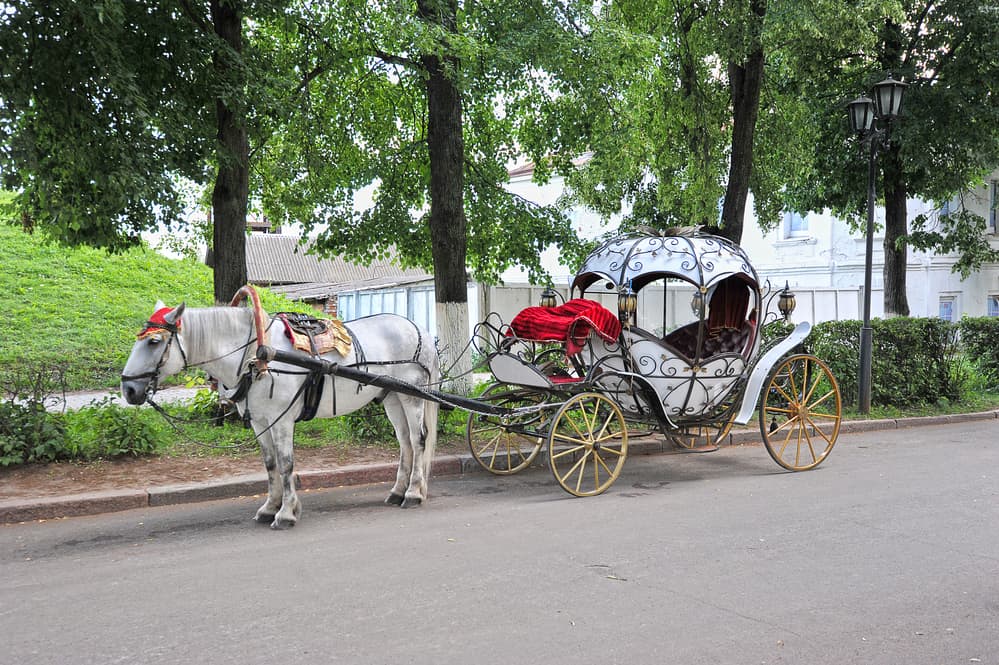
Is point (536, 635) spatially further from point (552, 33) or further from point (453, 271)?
point (552, 33)

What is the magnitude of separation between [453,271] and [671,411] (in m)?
3.85

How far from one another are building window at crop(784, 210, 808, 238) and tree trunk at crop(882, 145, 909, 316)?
9826 mm

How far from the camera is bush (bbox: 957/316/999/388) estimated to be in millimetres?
15750

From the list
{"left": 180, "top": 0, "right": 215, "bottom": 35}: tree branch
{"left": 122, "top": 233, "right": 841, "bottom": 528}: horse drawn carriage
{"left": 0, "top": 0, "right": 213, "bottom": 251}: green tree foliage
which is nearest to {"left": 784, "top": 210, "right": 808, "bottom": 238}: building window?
{"left": 122, "top": 233, "right": 841, "bottom": 528}: horse drawn carriage

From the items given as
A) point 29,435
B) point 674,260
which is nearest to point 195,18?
point 29,435

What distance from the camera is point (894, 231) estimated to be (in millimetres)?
17359

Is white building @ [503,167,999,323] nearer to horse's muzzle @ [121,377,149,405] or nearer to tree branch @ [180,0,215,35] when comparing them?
tree branch @ [180,0,215,35]

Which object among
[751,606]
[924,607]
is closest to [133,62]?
[751,606]

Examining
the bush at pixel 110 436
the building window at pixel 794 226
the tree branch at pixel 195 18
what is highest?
the building window at pixel 794 226

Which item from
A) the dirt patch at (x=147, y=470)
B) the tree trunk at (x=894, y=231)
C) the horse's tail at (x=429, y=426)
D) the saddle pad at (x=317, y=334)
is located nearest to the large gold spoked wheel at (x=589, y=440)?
the horse's tail at (x=429, y=426)

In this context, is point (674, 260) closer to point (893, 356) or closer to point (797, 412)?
point (797, 412)

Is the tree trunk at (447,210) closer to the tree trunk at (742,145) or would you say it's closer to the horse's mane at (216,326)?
the horse's mane at (216,326)

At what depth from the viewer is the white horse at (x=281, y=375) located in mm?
6375

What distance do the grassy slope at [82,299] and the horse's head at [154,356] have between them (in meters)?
8.60
